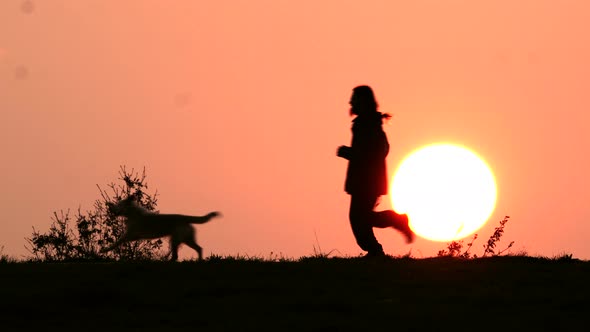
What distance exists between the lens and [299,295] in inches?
402

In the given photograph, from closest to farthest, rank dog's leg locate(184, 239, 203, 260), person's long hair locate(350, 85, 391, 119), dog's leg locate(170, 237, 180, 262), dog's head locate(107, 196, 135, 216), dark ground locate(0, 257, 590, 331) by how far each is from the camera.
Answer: dark ground locate(0, 257, 590, 331), person's long hair locate(350, 85, 391, 119), dog's leg locate(170, 237, 180, 262), dog's leg locate(184, 239, 203, 260), dog's head locate(107, 196, 135, 216)

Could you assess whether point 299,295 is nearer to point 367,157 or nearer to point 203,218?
point 367,157

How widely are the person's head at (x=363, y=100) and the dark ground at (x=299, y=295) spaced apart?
6.07 feet

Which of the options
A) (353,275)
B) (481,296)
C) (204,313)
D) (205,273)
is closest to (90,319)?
(204,313)

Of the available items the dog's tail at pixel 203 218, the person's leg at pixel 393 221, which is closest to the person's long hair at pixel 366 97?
the person's leg at pixel 393 221

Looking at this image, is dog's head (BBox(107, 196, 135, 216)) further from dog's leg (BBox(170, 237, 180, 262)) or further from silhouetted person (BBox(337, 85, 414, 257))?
silhouetted person (BBox(337, 85, 414, 257))

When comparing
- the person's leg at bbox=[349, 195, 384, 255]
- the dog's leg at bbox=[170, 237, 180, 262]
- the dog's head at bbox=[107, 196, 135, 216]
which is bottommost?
the person's leg at bbox=[349, 195, 384, 255]

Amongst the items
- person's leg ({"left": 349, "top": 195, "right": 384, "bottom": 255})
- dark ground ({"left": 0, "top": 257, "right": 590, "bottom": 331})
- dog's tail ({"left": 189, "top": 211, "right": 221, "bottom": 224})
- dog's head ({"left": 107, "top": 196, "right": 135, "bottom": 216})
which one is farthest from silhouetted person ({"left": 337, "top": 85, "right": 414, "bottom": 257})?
dog's head ({"left": 107, "top": 196, "right": 135, "bottom": 216})

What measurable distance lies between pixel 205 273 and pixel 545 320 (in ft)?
12.0

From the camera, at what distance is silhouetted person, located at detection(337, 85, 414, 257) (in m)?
13.0

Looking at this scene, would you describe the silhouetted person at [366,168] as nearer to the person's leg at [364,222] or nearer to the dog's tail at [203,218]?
the person's leg at [364,222]

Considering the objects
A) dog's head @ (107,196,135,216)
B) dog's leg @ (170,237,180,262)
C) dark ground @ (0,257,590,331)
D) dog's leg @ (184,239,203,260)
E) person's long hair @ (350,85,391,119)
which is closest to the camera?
dark ground @ (0,257,590,331)

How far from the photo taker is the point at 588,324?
9062 mm

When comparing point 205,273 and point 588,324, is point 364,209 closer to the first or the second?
point 205,273
